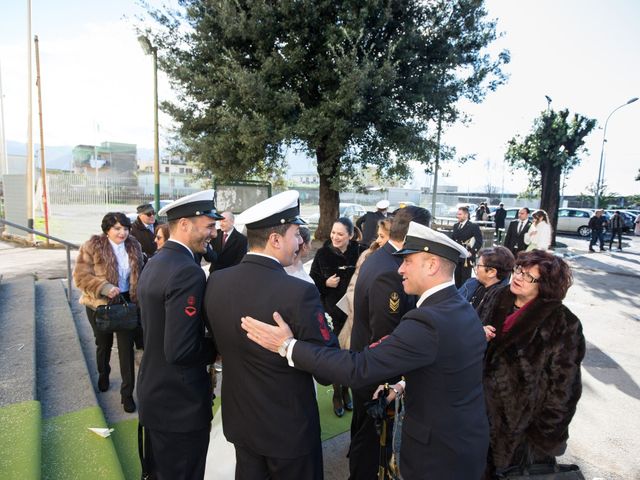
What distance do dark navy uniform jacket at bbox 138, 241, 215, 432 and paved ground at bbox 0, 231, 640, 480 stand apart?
1.52 meters

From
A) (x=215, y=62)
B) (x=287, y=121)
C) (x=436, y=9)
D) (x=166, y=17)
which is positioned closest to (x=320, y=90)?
(x=287, y=121)

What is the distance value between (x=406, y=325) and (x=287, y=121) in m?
11.1

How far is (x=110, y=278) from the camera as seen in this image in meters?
4.14

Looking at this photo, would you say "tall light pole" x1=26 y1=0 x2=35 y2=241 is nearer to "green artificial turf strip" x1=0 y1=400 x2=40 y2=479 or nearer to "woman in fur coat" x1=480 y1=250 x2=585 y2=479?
"green artificial turf strip" x1=0 y1=400 x2=40 y2=479

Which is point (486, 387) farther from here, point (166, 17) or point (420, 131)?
point (166, 17)

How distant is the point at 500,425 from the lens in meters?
2.60

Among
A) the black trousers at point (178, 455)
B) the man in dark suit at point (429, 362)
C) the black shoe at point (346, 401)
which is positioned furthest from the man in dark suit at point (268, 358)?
the black shoe at point (346, 401)

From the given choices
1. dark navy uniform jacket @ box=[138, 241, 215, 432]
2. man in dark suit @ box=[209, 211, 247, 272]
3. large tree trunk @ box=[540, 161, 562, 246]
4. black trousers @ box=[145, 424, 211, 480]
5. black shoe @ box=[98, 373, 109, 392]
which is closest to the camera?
dark navy uniform jacket @ box=[138, 241, 215, 432]

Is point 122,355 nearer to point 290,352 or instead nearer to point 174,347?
point 174,347

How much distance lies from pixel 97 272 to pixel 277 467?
3200 mm

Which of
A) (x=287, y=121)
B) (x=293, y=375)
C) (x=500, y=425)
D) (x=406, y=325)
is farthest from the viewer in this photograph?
(x=287, y=121)

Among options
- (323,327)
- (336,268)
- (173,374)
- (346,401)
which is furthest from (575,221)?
(173,374)

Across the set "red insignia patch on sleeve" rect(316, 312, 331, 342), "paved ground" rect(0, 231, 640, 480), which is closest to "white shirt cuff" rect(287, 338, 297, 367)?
"red insignia patch on sleeve" rect(316, 312, 331, 342)

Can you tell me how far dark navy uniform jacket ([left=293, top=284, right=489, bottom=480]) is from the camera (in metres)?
1.64
